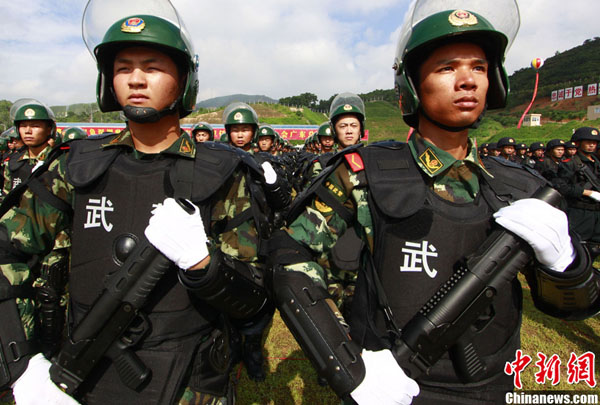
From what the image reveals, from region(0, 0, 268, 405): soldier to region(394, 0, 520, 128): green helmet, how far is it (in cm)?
97

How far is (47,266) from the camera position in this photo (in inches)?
75.6

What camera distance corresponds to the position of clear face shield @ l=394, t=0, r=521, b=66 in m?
1.75

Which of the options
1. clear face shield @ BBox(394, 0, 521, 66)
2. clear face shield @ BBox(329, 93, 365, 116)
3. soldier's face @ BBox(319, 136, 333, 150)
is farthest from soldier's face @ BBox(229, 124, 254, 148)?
clear face shield @ BBox(394, 0, 521, 66)

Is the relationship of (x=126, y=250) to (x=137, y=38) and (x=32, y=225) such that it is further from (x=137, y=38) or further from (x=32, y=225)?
(x=137, y=38)

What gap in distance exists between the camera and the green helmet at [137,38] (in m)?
1.73

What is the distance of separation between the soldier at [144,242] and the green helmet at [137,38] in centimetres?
1

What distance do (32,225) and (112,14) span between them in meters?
1.31

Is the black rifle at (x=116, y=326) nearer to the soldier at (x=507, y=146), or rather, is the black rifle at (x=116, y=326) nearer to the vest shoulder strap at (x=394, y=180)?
the vest shoulder strap at (x=394, y=180)

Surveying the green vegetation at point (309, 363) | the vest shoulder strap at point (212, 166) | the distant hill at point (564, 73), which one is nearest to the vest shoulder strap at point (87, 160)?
the vest shoulder strap at point (212, 166)

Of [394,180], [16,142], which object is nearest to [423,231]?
[394,180]

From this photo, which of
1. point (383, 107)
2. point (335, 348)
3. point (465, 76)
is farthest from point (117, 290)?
point (383, 107)

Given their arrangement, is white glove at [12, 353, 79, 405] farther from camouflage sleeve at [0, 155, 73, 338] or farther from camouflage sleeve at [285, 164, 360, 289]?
camouflage sleeve at [285, 164, 360, 289]

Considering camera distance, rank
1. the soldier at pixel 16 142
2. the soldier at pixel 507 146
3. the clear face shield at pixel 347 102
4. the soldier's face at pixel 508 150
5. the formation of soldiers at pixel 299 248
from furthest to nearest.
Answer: the soldier's face at pixel 508 150, the soldier at pixel 507 146, the soldier at pixel 16 142, the clear face shield at pixel 347 102, the formation of soldiers at pixel 299 248

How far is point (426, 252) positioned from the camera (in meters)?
1.49
